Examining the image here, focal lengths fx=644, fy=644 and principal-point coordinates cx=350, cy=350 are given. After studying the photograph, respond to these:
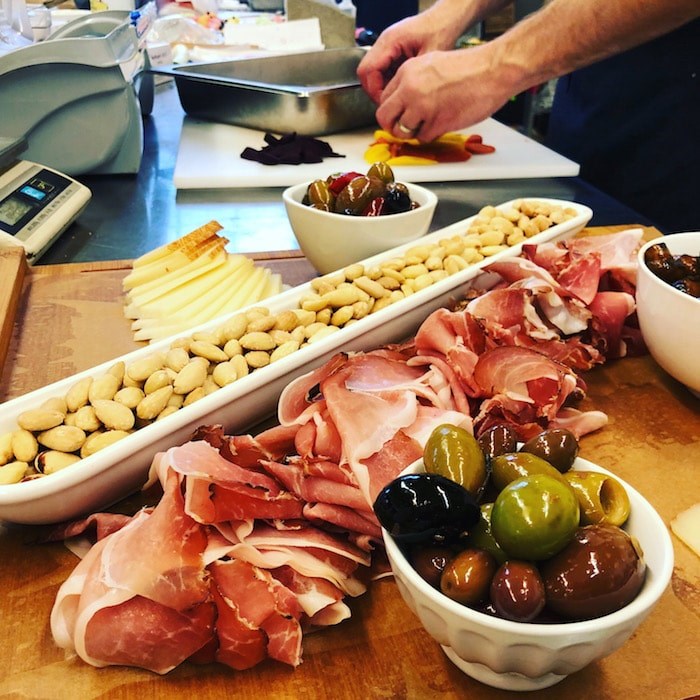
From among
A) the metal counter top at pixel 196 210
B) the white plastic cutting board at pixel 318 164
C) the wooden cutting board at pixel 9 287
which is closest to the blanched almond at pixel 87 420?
the wooden cutting board at pixel 9 287

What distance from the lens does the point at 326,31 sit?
12.2ft

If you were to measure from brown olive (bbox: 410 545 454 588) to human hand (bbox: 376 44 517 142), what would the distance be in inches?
61.6

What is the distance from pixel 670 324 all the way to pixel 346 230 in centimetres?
63

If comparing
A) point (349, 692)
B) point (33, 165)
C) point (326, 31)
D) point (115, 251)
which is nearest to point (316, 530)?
point (349, 692)

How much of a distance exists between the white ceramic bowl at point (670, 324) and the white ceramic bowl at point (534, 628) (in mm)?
453

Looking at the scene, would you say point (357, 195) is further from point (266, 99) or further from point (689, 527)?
point (266, 99)

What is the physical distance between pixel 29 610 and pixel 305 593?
1.09ft

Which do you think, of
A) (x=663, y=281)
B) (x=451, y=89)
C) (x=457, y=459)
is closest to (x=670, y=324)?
(x=663, y=281)

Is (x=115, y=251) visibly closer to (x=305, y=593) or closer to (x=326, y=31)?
(x=305, y=593)

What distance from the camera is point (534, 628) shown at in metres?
0.55

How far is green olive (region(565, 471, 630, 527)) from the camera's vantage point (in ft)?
2.14

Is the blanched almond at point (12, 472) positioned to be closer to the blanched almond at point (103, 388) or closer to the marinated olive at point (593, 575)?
the blanched almond at point (103, 388)

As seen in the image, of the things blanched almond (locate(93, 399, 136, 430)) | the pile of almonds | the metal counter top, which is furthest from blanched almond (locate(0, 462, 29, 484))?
the metal counter top

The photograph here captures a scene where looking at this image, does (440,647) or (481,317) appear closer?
(440,647)
